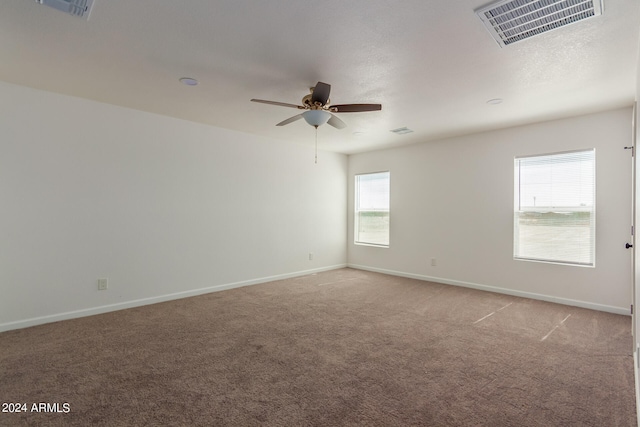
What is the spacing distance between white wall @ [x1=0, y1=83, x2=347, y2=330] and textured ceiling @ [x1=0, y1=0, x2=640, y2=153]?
43cm

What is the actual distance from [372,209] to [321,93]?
13.6ft

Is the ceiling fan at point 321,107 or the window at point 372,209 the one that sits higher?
the ceiling fan at point 321,107

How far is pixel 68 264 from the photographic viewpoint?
3.71 metres

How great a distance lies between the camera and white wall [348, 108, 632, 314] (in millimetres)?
3957

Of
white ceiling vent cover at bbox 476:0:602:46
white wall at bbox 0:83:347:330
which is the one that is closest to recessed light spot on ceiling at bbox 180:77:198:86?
white wall at bbox 0:83:347:330

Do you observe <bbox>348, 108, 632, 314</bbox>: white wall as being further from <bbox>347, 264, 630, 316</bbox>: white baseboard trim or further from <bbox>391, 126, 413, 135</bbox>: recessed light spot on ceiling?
<bbox>391, 126, 413, 135</bbox>: recessed light spot on ceiling

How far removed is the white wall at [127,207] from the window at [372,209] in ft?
5.00

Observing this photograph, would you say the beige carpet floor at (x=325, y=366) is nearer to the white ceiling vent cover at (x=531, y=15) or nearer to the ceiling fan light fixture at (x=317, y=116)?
the ceiling fan light fixture at (x=317, y=116)

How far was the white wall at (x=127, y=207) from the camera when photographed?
3.45 metres

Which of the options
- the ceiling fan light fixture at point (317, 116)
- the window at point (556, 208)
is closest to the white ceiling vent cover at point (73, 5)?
the ceiling fan light fixture at point (317, 116)

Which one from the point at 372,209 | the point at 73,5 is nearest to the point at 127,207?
the point at 73,5

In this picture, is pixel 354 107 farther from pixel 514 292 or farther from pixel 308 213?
pixel 514 292

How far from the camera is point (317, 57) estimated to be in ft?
8.88

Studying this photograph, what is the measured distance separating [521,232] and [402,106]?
8.91 ft
